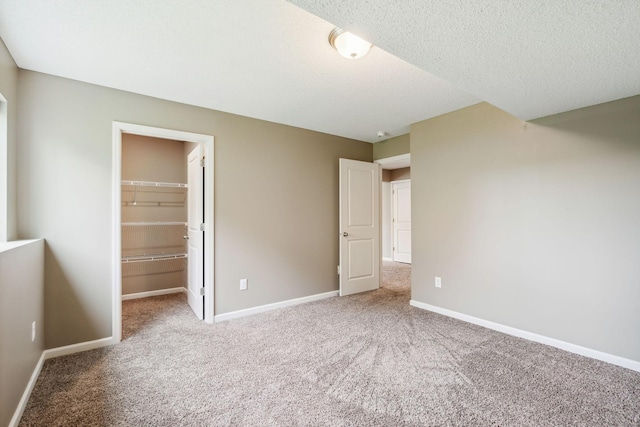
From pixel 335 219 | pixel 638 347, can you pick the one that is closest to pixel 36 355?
pixel 335 219

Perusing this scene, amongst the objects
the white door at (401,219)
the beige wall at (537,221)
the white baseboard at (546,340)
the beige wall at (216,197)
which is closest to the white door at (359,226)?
the beige wall at (216,197)

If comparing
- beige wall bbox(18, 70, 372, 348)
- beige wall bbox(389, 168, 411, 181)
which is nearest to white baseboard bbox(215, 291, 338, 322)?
beige wall bbox(18, 70, 372, 348)

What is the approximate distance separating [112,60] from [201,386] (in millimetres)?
2499

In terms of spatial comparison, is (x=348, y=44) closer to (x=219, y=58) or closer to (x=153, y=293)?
(x=219, y=58)

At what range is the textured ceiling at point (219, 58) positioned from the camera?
5.48 feet

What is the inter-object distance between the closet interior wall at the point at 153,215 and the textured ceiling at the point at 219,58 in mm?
1558

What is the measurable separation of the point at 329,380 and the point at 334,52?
2.37 metres

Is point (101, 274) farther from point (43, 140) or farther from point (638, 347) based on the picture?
point (638, 347)

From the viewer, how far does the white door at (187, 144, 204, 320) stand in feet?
10.6

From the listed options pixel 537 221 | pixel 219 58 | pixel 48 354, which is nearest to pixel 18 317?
pixel 48 354

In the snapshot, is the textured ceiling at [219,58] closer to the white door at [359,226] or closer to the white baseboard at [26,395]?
the white door at [359,226]

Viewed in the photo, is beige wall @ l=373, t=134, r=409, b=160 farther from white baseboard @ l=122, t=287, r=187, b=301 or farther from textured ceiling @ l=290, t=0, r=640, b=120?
white baseboard @ l=122, t=287, r=187, b=301

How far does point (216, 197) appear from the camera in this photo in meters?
3.19

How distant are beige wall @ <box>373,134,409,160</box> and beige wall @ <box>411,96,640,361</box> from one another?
1.66 ft
